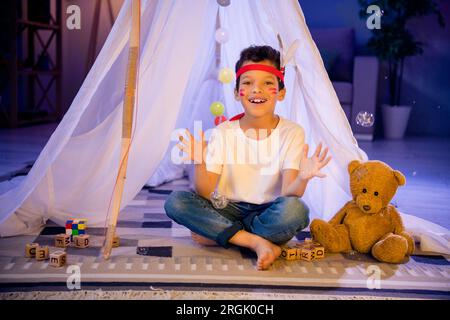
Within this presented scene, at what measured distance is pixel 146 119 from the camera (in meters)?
1.94

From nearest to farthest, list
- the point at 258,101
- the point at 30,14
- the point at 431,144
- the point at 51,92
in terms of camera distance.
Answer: the point at 258,101, the point at 431,144, the point at 30,14, the point at 51,92

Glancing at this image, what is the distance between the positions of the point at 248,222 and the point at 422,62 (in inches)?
145

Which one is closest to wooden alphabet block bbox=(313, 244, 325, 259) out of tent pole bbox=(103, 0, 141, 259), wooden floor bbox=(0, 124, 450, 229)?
tent pole bbox=(103, 0, 141, 259)

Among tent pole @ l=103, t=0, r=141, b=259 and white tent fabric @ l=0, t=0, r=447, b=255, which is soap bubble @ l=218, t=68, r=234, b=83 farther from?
tent pole @ l=103, t=0, r=141, b=259

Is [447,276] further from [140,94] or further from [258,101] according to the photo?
[140,94]

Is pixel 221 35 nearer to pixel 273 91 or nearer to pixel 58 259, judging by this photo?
pixel 273 91

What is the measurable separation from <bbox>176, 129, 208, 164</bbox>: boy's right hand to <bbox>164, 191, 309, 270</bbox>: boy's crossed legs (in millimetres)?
117

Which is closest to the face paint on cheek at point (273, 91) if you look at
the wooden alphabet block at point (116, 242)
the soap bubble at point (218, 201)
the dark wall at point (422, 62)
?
the soap bubble at point (218, 201)

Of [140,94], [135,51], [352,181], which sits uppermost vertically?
[135,51]

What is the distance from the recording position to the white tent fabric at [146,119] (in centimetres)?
169

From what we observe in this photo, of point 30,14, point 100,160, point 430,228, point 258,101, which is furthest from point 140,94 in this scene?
point 30,14

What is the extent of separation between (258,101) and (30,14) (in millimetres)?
3726

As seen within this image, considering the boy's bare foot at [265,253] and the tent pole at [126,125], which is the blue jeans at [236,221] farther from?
the tent pole at [126,125]

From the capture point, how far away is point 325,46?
14.6ft
